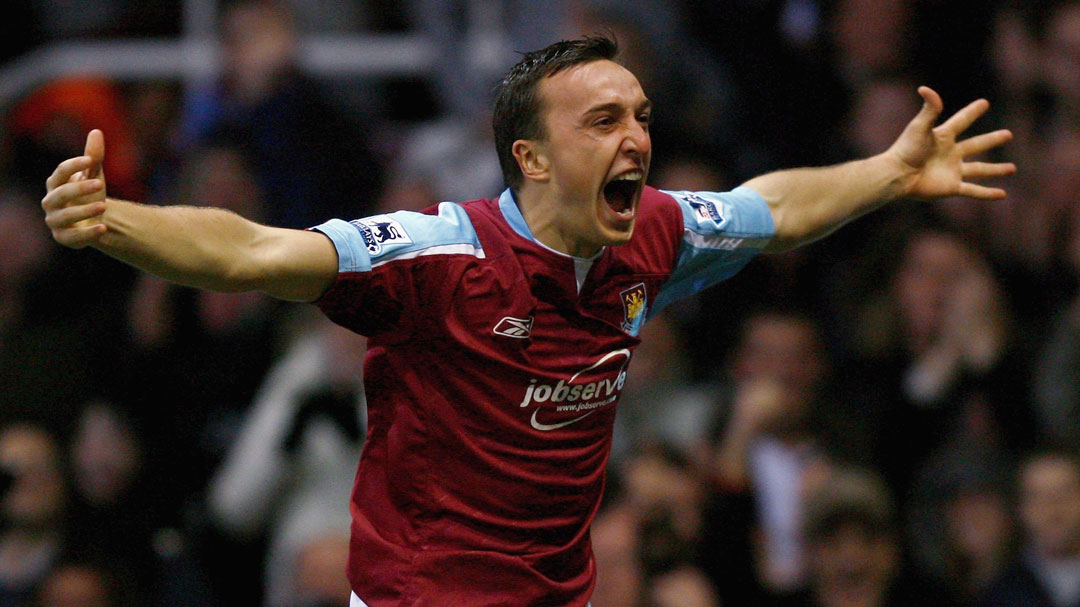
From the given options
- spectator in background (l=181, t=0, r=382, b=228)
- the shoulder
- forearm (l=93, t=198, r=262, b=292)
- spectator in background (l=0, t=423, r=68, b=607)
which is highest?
forearm (l=93, t=198, r=262, b=292)

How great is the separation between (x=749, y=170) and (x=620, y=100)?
3.57 metres

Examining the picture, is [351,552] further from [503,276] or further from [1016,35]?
[1016,35]

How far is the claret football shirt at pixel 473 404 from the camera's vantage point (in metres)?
3.48

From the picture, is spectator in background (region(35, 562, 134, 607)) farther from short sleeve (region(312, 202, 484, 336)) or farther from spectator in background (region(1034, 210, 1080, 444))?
spectator in background (region(1034, 210, 1080, 444))

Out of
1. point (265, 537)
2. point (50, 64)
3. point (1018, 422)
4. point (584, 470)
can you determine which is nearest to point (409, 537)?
point (584, 470)

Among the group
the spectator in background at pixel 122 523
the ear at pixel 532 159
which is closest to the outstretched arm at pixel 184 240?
the ear at pixel 532 159

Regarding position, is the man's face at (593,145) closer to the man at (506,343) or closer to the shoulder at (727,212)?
the man at (506,343)

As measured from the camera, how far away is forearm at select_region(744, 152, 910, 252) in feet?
13.5

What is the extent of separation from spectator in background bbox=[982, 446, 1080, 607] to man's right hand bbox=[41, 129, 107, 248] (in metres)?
3.74

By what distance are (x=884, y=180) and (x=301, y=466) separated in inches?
103

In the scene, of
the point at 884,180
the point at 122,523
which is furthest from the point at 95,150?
the point at 122,523

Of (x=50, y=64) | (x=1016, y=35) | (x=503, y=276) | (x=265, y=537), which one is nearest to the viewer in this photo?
(x=503, y=276)

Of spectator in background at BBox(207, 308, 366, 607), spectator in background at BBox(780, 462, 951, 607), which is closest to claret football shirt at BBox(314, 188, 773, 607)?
spectator in background at BBox(207, 308, 366, 607)

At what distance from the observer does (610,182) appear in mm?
3600
